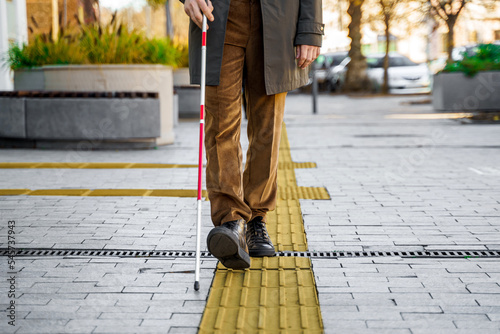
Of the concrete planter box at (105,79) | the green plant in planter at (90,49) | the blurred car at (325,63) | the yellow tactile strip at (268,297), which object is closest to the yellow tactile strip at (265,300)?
the yellow tactile strip at (268,297)

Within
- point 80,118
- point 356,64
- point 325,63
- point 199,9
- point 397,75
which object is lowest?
point 80,118

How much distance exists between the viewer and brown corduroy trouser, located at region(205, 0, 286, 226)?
3.53 meters

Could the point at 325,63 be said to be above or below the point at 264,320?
above

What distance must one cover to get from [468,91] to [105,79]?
8.69 meters

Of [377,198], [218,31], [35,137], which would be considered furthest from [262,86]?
[35,137]

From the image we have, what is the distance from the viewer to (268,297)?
9.75 ft

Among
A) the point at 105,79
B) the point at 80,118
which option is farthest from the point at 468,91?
the point at 80,118

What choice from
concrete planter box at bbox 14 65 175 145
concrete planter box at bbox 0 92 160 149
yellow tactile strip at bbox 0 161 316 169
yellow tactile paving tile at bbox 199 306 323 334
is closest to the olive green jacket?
yellow tactile paving tile at bbox 199 306 323 334

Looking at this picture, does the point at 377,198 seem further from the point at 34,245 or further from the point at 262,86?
the point at 34,245

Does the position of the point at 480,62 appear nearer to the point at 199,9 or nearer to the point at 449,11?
the point at 449,11

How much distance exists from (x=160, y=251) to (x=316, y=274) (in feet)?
2.99

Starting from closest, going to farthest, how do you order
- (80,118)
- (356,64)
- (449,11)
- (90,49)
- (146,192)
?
(146,192), (80,118), (90,49), (449,11), (356,64)

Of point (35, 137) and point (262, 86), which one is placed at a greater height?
point (262, 86)

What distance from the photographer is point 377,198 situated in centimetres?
529
